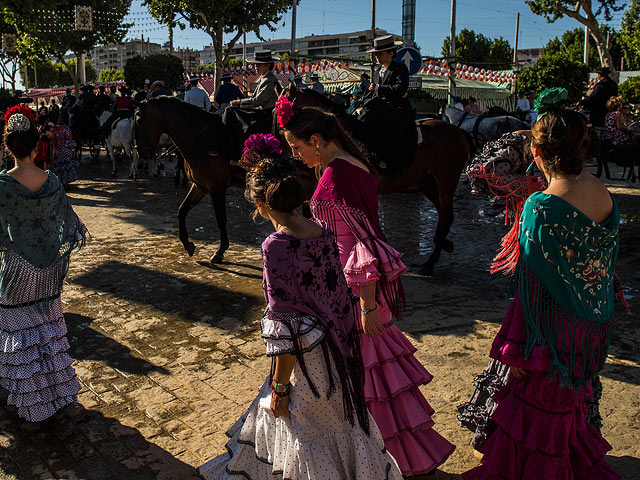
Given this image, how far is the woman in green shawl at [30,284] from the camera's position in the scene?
374 centimetres

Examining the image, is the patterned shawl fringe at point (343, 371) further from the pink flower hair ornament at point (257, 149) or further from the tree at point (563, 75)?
the tree at point (563, 75)

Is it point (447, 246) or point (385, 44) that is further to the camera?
point (447, 246)

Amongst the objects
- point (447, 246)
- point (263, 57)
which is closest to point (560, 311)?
point (447, 246)

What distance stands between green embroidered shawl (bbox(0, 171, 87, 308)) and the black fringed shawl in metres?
2.01

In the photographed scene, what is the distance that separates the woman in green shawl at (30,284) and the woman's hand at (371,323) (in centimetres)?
215

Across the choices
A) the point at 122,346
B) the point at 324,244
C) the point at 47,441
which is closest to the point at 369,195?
the point at 324,244

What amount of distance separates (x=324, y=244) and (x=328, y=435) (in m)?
0.84

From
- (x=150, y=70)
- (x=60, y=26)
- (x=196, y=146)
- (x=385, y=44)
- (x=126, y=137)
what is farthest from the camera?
(x=150, y=70)

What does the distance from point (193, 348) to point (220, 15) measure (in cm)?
2291

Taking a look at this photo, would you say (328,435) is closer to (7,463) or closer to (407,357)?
(407,357)

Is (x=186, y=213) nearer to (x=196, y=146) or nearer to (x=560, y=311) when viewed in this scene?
(x=196, y=146)

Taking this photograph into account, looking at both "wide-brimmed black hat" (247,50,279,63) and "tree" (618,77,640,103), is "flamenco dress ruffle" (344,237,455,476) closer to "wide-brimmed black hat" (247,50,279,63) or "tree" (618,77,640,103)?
"wide-brimmed black hat" (247,50,279,63)

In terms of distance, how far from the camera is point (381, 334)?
311 centimetres

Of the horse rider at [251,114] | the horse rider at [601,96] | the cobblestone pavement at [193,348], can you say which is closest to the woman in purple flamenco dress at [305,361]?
the cobblestone pavement at [193,348]
